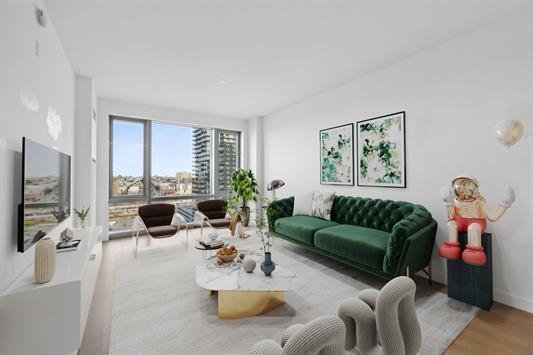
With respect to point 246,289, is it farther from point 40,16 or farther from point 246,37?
point 40,16

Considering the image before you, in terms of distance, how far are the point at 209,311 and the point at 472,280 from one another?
2703 mm

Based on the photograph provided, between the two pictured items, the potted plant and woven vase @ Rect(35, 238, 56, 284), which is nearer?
woven vase @ Rect(35, 238, 56, 284)

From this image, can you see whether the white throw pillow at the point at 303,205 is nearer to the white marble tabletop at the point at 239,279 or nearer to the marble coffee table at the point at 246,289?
the white marble tabletop at the point at 239,279

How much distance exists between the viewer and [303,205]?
4539 mm

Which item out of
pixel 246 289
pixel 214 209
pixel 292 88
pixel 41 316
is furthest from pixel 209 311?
pixel 292 88

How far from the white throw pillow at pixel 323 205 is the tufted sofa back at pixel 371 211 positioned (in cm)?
9

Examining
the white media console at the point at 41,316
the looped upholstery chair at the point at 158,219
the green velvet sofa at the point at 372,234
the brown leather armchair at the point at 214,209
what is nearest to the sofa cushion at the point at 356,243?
the green velvet sofa at the point at 372,234

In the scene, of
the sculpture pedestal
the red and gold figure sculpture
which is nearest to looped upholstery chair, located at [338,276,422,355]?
the red and gold figure sculpture

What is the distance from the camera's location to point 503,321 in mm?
2199

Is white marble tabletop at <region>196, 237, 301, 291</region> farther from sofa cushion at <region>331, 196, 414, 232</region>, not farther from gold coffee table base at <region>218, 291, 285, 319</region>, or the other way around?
sofa cushion at <region>331, 196, 414, 232</region>

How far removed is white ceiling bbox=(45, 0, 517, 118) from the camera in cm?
235

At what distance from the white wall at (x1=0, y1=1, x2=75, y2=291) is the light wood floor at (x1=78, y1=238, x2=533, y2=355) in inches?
31.5

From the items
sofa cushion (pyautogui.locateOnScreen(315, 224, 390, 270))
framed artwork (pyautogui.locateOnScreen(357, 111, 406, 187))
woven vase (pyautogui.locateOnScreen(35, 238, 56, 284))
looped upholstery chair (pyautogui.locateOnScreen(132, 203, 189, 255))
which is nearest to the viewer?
woven vase (pyautogui.locateOnScreen(35, 238, 56, 284))

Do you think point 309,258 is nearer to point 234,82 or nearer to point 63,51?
point 234,82
